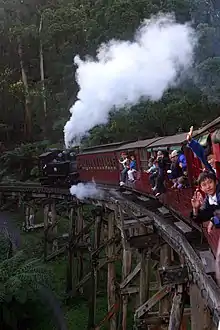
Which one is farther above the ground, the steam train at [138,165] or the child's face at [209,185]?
the steam train at [138,165]

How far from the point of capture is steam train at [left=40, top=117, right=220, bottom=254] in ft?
20.5

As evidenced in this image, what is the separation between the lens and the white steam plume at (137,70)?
69.3 feet

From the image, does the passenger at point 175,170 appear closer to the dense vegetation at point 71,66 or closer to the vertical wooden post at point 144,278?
the vertical wooden post at point 144,278

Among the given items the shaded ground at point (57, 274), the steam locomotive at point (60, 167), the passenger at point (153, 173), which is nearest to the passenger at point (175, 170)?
the passenger at point (153, 173)

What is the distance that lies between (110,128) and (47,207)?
524cm

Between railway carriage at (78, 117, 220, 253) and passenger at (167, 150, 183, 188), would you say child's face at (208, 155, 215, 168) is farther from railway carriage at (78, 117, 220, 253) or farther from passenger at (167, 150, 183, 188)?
passenger at (167, 150, 183, 188)

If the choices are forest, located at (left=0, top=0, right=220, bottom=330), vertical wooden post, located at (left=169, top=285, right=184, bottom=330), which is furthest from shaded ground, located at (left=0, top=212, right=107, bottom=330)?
vertical wooden post, located at (left=169, top=285, right=184, bottom=330)

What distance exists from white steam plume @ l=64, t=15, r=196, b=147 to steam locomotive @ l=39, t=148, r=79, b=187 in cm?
349

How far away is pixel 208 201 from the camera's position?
16.7 feet

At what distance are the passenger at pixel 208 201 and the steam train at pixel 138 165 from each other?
19 cm

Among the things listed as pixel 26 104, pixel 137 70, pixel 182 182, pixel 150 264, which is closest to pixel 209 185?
pixel 182 182

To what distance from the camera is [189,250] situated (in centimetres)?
613

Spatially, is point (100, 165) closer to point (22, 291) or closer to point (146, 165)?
point (146, 165)

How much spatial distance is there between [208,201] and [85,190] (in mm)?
11759
